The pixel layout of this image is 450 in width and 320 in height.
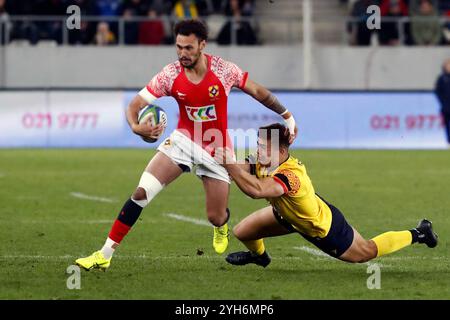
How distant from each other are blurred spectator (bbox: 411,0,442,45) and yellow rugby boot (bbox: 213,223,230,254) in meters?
17.7

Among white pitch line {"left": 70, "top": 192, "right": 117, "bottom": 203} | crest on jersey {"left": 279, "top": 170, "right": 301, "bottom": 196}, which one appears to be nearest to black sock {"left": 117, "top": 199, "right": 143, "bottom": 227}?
crest on jersey {"left": 279, "top": 170, "right": 301, "bottom": 196}

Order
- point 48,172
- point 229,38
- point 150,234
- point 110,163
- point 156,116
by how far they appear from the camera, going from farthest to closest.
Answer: point 229,38 → point 110,163 → point 48,172 → point 150,234 → point 156,116

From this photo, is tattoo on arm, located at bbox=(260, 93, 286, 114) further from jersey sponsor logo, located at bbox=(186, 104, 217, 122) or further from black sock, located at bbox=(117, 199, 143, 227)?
black sock, located at bbox=(117, 199, 143, 227)

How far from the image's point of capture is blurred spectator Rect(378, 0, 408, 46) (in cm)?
2700

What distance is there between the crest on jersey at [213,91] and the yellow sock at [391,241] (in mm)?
1719

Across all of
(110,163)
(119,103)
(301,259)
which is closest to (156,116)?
(301,259)

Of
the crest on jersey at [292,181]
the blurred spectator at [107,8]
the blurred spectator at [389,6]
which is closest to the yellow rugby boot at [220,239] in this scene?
the crest on jersey at [292,181]

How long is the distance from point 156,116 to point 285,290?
1.96m

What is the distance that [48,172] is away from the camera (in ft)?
63.1

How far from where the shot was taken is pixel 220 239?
1045 centimetres

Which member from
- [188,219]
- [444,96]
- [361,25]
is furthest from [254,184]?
[361,25]

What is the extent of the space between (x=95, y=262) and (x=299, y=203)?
5.34 feet
